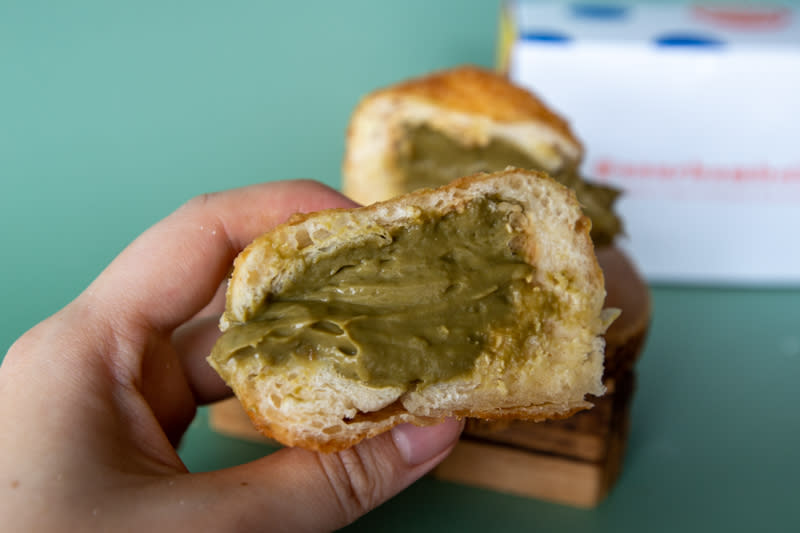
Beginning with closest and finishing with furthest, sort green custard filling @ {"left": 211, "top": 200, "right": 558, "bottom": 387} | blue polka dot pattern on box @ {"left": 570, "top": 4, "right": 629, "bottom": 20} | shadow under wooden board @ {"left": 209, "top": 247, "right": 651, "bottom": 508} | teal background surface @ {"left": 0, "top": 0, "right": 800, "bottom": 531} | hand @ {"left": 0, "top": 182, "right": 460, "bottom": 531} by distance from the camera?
hand @ {"left": 0, "top": 182, "right": 460, "bottom": 531} → green custard filling @ {"left": 211, "top": 200, "right": 558, "bottom": 387} → shadow under wooden board @ {"left": 209, "top": 247, "right": 651, "bottom": 508} → teal background surface @ {"left": 0, "top": 0, "right": 800, "bottom": 531} → blue polka dot pattern on box @ {"left": 570, "top": 4, "right": 629, "bottom": 20}

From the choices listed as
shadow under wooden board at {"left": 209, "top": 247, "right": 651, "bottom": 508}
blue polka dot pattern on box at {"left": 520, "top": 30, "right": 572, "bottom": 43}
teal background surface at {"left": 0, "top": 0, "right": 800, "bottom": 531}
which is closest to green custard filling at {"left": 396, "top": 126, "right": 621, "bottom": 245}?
shadow under wooden board at {"left": 209, "top": 247, "right": 651, "bottom": 508}

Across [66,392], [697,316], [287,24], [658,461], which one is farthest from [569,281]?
[287,24]

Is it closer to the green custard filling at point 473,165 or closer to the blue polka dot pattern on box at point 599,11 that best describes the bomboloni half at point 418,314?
the green custard filling at point 473,165

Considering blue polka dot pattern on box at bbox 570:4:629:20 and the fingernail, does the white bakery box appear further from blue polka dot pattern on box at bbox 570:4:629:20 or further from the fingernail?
the fingernail

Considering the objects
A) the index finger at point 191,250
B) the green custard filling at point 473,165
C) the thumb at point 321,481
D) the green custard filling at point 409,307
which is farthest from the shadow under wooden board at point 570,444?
the index finger at point 191,250

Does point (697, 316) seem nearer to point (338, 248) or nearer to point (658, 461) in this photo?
point (658, 461)

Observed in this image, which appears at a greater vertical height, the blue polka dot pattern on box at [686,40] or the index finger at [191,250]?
the blue polka dot pattern on box at [686,40]
